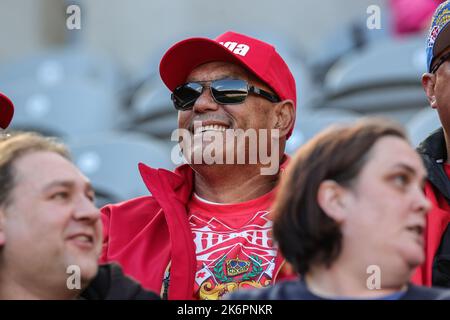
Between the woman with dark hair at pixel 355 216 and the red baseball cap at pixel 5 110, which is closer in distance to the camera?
the woman with dark hair at pixel 355 216

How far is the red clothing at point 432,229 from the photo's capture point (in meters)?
2.46

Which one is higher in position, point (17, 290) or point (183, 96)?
point (183, 96)

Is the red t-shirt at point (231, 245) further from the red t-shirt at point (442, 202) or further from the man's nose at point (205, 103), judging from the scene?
the red t-shirt at point (442, 202)

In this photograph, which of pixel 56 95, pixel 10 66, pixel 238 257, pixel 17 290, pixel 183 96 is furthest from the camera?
pixel 10 66

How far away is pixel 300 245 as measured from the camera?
197 cm

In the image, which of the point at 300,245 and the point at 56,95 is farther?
the point at 56,95

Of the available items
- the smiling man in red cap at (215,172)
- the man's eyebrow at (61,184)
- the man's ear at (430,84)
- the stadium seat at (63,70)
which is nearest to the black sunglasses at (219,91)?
the smiling man in red cap at (215,172)

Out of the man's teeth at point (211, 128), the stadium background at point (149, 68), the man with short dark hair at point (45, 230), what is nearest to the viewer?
the man with short dark hair at point (45, 230)

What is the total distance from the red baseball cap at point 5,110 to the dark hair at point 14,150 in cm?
62

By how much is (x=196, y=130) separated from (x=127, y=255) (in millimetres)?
399

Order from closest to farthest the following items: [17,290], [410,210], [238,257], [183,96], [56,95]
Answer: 1. [410,210]
2. [17,290]
3. [238,257]
4. [183,96]
5. [56,95]

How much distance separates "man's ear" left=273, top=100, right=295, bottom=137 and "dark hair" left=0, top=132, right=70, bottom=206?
2.95ft
